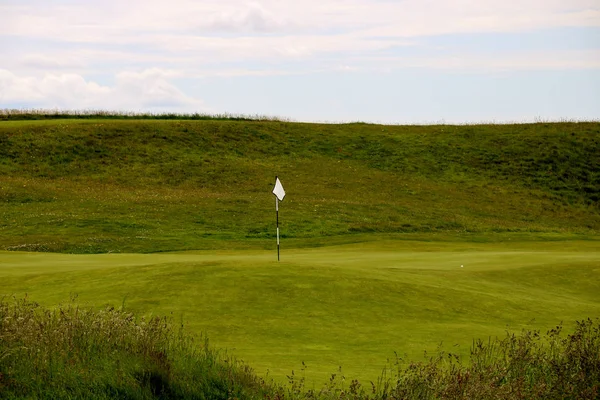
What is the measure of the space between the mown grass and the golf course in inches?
17.1

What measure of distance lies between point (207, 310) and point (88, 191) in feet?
118

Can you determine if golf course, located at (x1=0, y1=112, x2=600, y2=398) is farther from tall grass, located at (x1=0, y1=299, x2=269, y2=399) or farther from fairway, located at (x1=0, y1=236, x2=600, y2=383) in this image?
tall grass, located at (x1=0, y1=299, x2=269, y2=399)

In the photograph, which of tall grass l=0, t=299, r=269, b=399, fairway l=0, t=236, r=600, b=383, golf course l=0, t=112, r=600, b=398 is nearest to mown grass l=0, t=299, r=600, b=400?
tall grass l=0, t=299, r=269, b=399

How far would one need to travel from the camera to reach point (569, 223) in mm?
51812

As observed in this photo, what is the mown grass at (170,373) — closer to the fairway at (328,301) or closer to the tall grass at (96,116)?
the fairway at (328,301)

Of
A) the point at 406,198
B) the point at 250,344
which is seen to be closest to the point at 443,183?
the point at 406,198

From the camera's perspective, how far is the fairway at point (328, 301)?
44.7 ft

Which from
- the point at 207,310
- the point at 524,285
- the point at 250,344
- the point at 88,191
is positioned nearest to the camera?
the point at 250,344

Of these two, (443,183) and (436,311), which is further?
(443,183)

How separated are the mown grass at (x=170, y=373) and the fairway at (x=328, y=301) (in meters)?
0.89

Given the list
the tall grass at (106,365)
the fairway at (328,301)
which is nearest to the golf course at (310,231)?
the fairway at (328,301)

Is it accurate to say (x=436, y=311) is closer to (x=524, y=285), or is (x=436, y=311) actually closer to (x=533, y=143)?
(x=524, y=285)

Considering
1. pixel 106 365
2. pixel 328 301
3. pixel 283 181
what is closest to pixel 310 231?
pixel 283 181

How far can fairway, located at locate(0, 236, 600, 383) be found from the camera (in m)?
13.6
